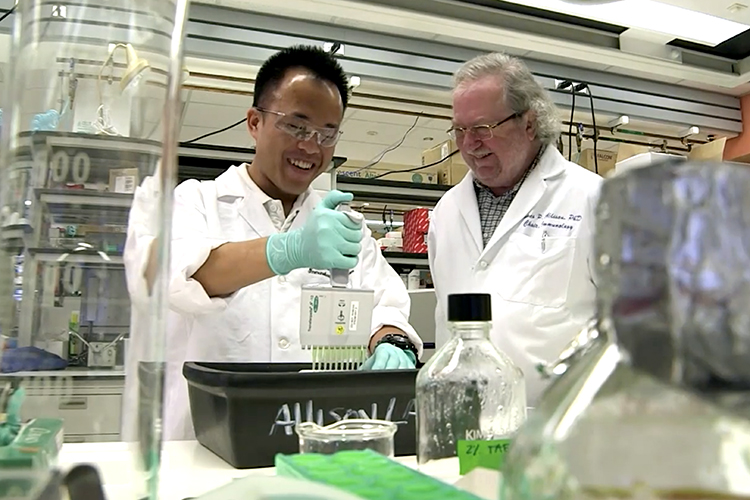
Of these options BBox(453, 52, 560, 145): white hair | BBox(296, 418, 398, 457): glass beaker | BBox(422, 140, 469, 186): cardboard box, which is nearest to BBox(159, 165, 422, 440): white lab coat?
BBox(453, 52, 560, 145): white hair

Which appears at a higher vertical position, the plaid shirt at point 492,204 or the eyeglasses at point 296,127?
→ the eyeglasses at point 296,127

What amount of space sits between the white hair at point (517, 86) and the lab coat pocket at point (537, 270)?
358mm

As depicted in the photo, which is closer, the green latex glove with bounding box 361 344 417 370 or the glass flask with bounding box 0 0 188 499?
the glass flask with bounding box 0 0 188 499

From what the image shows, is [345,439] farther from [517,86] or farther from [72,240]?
[517,86]

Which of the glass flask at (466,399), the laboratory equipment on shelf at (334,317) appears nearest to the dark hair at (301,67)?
the laboratory equipment on shelf at (334,317)

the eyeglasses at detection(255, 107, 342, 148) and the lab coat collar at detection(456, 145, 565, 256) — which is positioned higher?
the eyeglasses at detection(255, 107, 342, 148)

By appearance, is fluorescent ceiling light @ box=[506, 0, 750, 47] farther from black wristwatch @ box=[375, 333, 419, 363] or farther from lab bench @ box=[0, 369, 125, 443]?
lab bench @ box=[0, 369, 125, 443]

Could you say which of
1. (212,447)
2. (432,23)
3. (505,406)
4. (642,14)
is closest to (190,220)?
(212,447)

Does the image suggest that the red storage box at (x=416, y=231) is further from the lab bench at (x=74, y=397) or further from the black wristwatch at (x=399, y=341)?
the lab bench at (x=74, y=397)

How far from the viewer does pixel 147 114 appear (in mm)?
423

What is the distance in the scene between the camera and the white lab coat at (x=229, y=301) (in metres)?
1.28

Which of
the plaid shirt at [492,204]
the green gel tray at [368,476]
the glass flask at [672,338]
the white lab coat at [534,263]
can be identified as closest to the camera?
the glass flask at [672,338]

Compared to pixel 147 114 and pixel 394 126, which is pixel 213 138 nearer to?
pixel 394 126

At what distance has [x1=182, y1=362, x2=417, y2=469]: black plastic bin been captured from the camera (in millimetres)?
704
